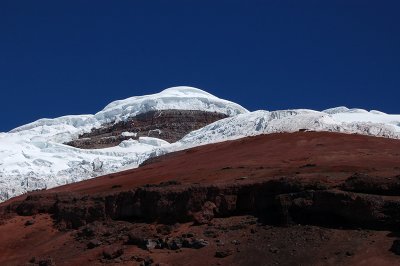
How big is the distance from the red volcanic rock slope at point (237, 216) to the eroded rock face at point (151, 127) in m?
47.9

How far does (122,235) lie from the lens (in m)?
25.4

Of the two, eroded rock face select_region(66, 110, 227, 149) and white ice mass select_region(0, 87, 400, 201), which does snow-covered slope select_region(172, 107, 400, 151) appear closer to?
white ice mass select_region(0, 87, 400, 201)

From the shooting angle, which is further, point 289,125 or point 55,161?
point 55,161

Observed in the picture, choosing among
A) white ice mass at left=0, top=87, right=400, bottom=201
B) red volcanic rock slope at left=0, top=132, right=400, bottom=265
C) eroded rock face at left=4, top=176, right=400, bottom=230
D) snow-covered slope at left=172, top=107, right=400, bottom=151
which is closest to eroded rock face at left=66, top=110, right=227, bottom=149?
white ice mass at left=0, top=87, right=400, bottom=201

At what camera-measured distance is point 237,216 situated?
24.3 meters

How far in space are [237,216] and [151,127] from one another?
66.1 m

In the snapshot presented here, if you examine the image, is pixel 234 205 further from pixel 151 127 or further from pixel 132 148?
pixel 151 127

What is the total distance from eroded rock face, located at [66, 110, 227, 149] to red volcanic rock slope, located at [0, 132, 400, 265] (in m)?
47.9

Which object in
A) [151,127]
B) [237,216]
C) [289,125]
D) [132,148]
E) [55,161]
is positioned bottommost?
[237,216]

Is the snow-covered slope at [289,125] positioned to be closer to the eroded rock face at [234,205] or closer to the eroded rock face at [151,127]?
the eroded rock face at [234,205]

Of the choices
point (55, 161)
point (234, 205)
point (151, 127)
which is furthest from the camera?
point (151, 127)

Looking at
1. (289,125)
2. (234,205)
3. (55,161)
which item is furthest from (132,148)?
(234,205)

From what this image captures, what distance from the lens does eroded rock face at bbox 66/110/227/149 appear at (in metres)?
82.9

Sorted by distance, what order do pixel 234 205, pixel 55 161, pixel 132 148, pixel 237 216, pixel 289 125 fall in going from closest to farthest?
pixel 237 216 < pixel 234 205 < pixel 289 125 < pixel 55 161 < pixel 132 148
